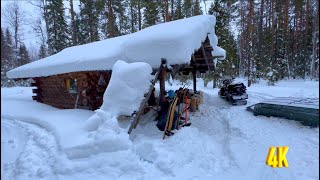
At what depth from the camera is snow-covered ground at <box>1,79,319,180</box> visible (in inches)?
187

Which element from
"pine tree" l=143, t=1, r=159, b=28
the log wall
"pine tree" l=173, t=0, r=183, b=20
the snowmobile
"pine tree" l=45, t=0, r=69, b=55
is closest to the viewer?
the log wall

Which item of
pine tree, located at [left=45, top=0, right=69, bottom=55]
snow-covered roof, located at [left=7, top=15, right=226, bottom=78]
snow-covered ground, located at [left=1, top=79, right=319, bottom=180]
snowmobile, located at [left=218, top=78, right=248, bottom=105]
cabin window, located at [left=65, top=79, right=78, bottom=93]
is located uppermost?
pine tree, located at [left=45, top=0, right=69, bottom=55]

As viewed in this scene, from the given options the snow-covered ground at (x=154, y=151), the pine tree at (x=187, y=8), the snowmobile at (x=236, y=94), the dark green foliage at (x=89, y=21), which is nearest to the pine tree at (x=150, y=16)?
the pine tree at (x=187, y=8)

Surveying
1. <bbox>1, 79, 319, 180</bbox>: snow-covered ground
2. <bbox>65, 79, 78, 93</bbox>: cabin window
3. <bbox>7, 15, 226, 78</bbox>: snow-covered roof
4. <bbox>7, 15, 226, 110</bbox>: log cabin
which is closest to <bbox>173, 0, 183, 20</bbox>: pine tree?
<bbox>7, 15, 226, 110</bbox>: log cabin

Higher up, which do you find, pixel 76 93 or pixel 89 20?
pixel 89 20

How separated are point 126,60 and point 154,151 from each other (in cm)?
368

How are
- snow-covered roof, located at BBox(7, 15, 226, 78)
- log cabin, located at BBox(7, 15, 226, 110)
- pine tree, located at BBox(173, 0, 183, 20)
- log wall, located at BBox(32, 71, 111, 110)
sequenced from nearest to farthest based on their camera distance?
snow-covered roof, located at BBox(7, 15, 226, 78), log cabin, located at BBox(7, 15, 226, 110), log wall, located at BBox(32, 71, 111, 110), pine tree, located at BBox(173, 0, 183, 20)

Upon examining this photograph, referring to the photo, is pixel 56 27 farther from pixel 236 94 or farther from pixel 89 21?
pixel 236 94

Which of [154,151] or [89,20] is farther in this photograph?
[89,20]

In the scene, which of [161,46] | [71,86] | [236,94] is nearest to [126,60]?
[161,46]

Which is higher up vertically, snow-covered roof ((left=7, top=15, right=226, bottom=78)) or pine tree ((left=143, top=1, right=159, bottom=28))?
pine tree ((left=143, top=1, right=159, bottom=28))

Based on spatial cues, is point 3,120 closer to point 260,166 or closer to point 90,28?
point 260,166

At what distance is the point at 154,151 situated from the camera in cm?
561

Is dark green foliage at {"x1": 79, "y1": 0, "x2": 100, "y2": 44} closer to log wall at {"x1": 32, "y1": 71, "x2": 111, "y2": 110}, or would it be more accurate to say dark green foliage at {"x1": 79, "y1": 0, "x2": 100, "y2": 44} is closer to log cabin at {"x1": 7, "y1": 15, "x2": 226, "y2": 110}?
log wall at {"x1": 32, "y1": 71, "x2": 111, "y2": 110}
